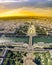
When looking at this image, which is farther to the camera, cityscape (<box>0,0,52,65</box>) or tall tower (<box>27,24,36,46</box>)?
tall tower (<box>27,24,36,46</box>)

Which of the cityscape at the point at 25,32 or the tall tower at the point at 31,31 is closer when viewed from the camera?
the cityscape at the point at 25,32

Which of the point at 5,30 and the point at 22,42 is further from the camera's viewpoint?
the point at 5,30

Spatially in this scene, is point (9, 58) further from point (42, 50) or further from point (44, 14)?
point (44, 14)

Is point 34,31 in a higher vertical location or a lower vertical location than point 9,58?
higher

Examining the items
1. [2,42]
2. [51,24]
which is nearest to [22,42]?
[2,42]

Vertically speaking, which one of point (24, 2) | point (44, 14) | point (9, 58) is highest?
point (24, 2)

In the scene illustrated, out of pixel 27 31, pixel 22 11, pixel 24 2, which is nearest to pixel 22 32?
pixel 27 31

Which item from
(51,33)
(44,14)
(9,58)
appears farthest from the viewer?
(44,14)

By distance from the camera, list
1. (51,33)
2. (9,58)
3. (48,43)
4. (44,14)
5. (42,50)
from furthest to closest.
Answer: (44,14) → (51,33) → (48,43) → (42,50) → (9,58)
